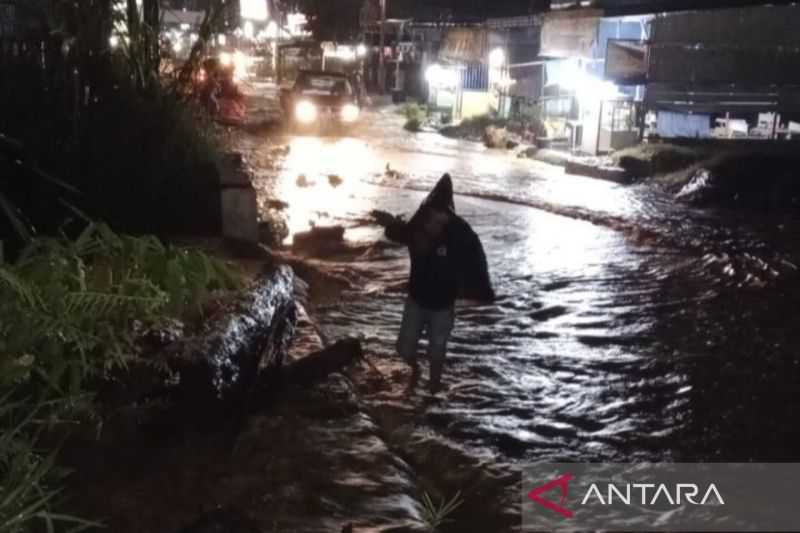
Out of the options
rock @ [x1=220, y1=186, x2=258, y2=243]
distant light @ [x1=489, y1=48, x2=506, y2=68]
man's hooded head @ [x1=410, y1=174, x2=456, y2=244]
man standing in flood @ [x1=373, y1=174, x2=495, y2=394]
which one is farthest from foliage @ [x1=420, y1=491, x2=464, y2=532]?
distant light @ [x1=489, y1=48, x2=506, y2=68]

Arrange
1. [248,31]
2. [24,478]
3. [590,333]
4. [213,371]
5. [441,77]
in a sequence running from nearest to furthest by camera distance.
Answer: [24,478]
[213,371]
[590,333]
[441,77]
[248,31]

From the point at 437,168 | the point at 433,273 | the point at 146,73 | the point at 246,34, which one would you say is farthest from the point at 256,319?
the point at 246,34

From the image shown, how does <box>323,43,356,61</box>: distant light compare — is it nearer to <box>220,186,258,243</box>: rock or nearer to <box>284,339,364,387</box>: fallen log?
<box>220,186,258,243</box>: rock

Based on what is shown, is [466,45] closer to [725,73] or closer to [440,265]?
[725,73]

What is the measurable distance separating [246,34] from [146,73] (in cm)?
4657

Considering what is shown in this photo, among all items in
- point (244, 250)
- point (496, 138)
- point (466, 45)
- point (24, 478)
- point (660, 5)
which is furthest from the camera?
point (466, 45)

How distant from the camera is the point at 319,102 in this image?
2884cm

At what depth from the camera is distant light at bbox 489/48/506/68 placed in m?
30.7

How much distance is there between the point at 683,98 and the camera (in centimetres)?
2119

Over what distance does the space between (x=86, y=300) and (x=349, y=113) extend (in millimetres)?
24279

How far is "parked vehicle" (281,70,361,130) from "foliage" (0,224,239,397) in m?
22.3

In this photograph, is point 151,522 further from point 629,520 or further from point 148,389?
point 629,520

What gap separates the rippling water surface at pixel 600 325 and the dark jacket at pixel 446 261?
94 cm

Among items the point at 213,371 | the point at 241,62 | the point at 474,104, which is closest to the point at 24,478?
the point at 213,371
